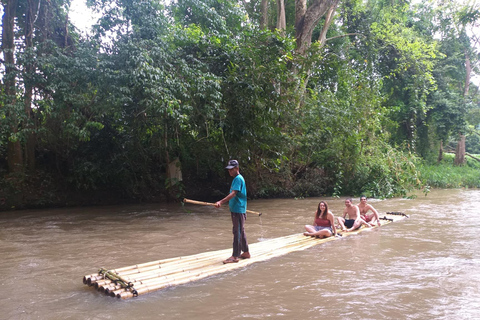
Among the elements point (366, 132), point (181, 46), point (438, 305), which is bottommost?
point (438, 305)

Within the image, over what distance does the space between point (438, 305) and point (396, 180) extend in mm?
12066

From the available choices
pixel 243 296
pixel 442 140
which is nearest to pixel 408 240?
pixel 243 296

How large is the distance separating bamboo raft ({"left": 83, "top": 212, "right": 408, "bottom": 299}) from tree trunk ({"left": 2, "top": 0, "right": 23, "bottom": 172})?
6.03 meters

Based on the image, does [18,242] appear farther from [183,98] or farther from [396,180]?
[396,180]

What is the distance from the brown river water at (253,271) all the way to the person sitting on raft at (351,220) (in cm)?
28

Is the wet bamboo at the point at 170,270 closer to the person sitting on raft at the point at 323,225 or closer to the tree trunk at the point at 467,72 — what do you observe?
the person sitting on raft at the point at 323,225

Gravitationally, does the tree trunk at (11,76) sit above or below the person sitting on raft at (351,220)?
above

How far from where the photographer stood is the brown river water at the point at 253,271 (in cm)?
402

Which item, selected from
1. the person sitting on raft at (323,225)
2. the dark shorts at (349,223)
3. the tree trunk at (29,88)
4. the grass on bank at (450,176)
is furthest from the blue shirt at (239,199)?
the grass on bank at (450,176)

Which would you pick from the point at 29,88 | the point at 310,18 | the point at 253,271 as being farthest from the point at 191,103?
the point at 310,18

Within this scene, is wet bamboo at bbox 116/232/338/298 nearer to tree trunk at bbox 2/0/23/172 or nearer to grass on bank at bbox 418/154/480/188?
tree trunk at bbox 2/0/23/172

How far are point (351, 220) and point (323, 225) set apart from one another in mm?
1190

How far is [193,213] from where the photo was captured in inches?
466

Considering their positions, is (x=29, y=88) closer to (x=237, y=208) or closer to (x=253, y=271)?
(x=237, y=208)
